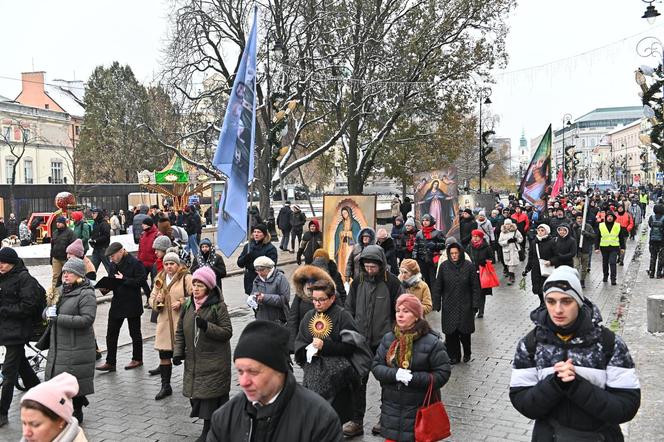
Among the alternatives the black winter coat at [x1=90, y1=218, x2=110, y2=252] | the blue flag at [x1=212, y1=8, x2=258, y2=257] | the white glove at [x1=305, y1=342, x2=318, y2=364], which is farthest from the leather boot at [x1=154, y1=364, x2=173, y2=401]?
the black winter coat at [x1=90, y1=218, x2=110, y2=252]

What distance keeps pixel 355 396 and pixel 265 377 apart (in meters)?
3.46

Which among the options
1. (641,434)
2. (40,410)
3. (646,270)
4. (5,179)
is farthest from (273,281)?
(5,179)

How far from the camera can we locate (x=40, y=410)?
2.96m

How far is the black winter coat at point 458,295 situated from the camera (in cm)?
850

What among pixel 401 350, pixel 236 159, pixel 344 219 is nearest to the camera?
pixel 401 350

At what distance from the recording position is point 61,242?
11805mm

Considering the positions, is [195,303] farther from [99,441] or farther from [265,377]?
[265,377]

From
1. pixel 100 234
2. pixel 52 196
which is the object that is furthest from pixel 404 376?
pixel 52 196

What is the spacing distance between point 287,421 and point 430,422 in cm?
216

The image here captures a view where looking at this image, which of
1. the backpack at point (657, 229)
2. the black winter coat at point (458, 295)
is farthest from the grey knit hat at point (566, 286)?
the backpack at point (657, 229)

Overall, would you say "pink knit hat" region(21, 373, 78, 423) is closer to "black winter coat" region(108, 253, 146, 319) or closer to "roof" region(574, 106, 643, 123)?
"black winter coat" region(108, 253, 146, 319)

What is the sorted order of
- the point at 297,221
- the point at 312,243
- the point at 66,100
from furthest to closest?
the point at 66,100, the point at 297,221, the point at 312,243

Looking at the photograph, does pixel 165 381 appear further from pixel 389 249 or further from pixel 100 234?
pixel 100 234

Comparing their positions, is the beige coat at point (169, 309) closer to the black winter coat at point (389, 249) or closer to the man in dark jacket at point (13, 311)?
the man in dark jacket at point (13, 311)
